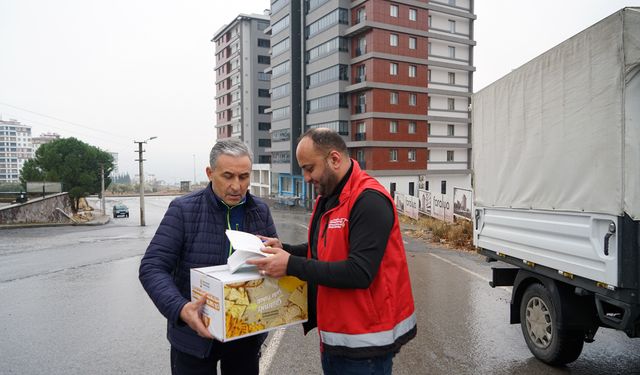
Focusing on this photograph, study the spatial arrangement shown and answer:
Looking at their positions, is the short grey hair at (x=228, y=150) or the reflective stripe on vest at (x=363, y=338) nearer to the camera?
the reflective stripe on vest at (x=363, y=338)

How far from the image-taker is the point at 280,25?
182ft

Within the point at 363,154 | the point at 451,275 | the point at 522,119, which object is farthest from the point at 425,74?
the point at 522,119

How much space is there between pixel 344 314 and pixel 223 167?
1.04 meters

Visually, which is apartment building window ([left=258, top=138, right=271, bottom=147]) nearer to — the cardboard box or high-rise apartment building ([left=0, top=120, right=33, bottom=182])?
the cardboard box

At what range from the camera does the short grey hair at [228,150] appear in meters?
2.44

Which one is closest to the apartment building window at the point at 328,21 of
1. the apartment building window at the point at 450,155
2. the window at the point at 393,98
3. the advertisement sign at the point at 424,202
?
the window at the point at 393,98

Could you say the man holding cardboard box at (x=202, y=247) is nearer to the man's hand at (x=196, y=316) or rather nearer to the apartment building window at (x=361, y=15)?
the man's hand at (x=196, y=316)

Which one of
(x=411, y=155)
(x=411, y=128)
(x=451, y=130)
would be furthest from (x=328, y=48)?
(x=451, y=130)

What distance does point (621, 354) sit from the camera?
4574mm

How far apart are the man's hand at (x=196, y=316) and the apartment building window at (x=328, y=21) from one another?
4616cm

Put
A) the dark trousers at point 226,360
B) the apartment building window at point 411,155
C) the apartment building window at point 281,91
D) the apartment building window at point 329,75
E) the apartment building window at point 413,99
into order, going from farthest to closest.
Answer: the apartment building window at point 281,91 → the apartment building window at point 411,155 → the apartment building window at point 329,75 → the apartment building window at point 413,99 → the dark trousers at point 226,360

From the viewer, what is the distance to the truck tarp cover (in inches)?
124

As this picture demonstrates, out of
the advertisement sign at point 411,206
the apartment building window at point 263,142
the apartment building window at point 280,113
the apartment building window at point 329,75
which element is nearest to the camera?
the advertisement sign at point 411,206

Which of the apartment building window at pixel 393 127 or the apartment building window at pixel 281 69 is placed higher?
the apartment building window at pixel 281 69
